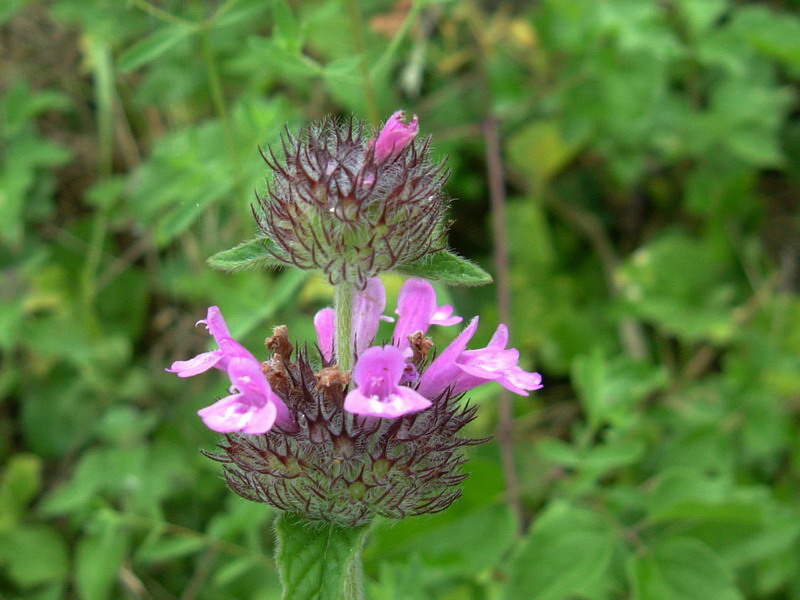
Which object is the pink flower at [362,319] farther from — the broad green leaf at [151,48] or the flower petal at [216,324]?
the broad green leaf at [151,48]

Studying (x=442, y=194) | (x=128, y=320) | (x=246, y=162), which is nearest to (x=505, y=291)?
(x=246, y=162)

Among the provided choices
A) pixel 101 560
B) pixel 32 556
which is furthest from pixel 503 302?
pixel 32 556

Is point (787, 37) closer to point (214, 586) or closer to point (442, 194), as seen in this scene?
point (442, 194)

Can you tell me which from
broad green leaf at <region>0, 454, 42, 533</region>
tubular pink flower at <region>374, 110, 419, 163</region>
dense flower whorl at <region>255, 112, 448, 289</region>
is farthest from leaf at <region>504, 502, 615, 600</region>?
broad green leaf at <region>0, 454, 42, 533</region>

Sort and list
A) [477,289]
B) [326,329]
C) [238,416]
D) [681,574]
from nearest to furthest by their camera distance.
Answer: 1. [238,416]
2. [326,329]
3. [681,574]
4. [477,289]

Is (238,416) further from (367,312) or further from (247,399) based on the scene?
(367,312)

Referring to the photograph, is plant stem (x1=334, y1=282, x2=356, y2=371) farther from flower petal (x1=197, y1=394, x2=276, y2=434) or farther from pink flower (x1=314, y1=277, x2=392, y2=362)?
flower petal (x1=197, y1=394, x2=276, y2=434)

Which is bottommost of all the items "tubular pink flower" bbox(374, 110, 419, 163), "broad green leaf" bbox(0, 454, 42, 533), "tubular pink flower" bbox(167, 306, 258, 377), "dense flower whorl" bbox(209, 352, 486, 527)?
"broad green leaf" bbox(0, 454, 42, 533)
